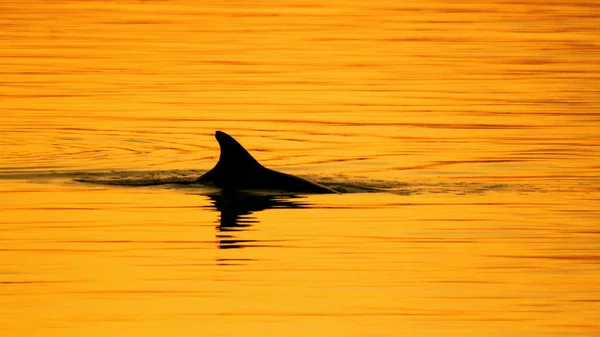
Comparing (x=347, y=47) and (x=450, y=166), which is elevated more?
(x=347, y=47)

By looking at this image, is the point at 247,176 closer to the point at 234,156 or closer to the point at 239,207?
the point at 234,156

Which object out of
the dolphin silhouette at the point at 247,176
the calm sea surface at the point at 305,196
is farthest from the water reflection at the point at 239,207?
the dolphin silhouette at the point at 247,176

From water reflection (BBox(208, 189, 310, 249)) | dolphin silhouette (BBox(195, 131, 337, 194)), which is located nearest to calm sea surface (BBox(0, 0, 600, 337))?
water reflection (BBox(208, 189, 310, 249))

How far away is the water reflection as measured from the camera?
18.2 m

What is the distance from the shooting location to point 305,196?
71.2ft

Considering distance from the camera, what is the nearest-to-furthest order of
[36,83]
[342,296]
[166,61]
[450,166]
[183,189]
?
[342,296] → [183,189] → [450,166] → [36,83] → [166,61]

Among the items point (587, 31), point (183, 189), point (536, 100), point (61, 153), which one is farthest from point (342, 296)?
point (587, 31)

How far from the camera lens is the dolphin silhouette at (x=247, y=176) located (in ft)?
72.5

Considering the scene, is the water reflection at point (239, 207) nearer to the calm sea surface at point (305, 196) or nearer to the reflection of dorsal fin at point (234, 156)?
the calm sea surface at point (305, 196)

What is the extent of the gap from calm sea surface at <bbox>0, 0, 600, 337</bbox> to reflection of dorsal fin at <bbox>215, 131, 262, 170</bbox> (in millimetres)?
485

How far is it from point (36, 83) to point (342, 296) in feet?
71.8

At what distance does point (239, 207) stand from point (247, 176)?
1.50m

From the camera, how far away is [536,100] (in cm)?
3447

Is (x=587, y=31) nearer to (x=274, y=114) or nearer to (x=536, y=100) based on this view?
(x=536, y=100)
